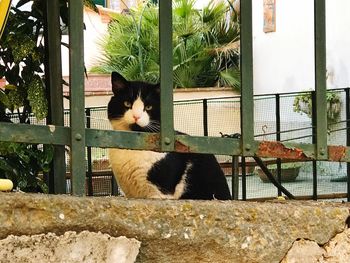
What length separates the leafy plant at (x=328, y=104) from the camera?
27.4 feet

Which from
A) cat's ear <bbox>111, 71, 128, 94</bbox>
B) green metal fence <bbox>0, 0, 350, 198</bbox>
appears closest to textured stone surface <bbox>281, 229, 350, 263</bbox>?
green metal fence <bbox>0, 0, 350, 198</bbox>

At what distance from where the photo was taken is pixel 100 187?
221 inches

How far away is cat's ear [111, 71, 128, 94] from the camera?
3553 millimetres

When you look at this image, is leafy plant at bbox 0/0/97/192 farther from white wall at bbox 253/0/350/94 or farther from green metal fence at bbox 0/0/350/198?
white wall at bbox 253/0/350/94

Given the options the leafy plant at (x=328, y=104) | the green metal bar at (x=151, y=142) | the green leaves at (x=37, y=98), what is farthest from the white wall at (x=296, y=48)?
the green metal bar at (x=151, y=142)

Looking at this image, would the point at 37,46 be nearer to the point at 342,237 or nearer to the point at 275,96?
the point at 342,237

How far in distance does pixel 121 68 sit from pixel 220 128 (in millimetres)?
4486

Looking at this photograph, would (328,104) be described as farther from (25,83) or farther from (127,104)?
(25,83)

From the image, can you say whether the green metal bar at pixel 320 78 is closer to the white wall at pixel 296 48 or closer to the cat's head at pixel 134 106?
the cat's head at pixel 134 106

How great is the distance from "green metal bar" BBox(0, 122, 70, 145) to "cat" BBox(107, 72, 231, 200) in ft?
3.74

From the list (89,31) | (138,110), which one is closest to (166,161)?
(138,110)

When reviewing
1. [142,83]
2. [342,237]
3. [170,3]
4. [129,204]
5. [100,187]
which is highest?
[170,3]

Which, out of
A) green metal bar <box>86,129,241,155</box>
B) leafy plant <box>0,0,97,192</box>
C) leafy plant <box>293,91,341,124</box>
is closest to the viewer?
green metal bar <box>86,129,241,155</box>

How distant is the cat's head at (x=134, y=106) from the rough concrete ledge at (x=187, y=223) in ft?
4.06
